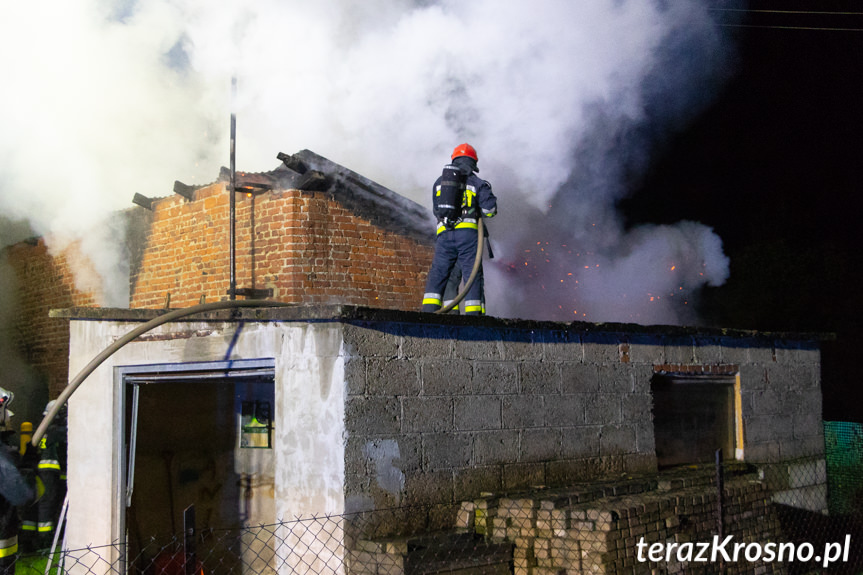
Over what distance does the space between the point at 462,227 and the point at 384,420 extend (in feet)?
8.83

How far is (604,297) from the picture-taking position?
47.1 ft

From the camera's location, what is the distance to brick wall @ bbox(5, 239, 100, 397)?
11422mm

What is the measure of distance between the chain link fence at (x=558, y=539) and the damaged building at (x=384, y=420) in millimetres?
20

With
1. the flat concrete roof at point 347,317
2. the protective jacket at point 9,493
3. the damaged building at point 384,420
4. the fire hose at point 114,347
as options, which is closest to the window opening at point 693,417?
the damaged building at point 384,420

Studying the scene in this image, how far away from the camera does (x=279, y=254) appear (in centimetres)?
902

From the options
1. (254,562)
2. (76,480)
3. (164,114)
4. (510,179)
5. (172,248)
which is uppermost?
(164,114)

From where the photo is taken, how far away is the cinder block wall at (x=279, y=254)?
9.04 m

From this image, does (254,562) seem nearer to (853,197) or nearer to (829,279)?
(829,279)

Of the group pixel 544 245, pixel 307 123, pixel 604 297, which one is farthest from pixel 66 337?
pixel 604 297

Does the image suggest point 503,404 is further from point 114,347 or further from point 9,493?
point 9,493

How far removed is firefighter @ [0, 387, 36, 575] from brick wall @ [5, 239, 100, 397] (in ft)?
16.0

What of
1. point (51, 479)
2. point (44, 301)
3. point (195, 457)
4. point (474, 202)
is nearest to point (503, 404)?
point (474, 202)

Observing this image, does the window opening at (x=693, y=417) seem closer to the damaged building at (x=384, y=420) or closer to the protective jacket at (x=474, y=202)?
the damaged building at (x=384, y=420)

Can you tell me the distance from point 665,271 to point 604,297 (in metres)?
1.75
